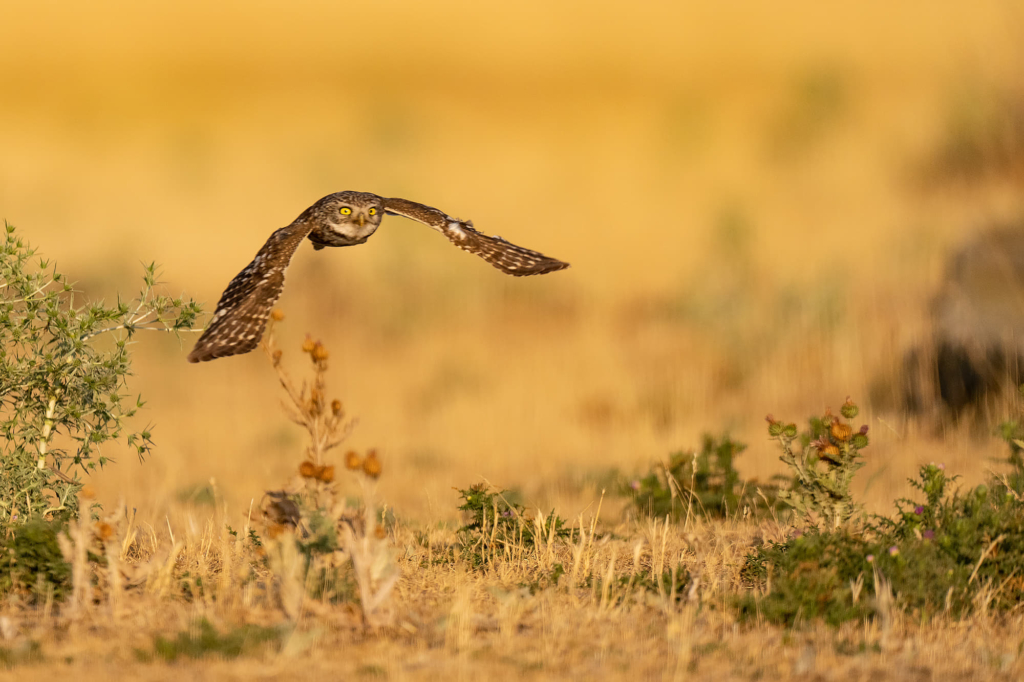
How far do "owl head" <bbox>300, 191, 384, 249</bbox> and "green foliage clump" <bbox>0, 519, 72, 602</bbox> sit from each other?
7.68 feet

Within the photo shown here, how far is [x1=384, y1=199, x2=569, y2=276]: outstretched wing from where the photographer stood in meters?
7.07

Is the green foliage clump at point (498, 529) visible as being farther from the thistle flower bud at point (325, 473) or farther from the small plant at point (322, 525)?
the thistle flower bud at point (325, 473)

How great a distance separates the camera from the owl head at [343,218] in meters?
7.45


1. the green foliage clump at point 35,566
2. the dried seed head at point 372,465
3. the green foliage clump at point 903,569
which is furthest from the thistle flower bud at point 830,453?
the green foliage clump at point 35,566

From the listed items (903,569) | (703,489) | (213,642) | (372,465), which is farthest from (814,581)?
(703,489)

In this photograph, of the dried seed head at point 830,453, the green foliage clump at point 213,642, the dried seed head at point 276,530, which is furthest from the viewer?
the dried seed head at point 830,453

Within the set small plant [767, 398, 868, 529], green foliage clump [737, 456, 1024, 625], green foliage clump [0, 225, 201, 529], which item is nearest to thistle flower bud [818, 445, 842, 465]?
small plant [767, 398, 868, 529]

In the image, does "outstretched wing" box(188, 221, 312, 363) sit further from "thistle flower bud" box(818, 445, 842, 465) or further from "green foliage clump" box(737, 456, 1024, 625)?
"thistle flower bud" box(818, 445, 842, 465)

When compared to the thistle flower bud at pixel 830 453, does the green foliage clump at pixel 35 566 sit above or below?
below

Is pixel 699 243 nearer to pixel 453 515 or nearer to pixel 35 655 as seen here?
pixel 453 515

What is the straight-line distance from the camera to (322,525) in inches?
234

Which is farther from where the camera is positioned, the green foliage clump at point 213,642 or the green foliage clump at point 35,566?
the green foliage clump at point 35,566

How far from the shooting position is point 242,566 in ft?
21.9

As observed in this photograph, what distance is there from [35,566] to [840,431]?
4.51 m
